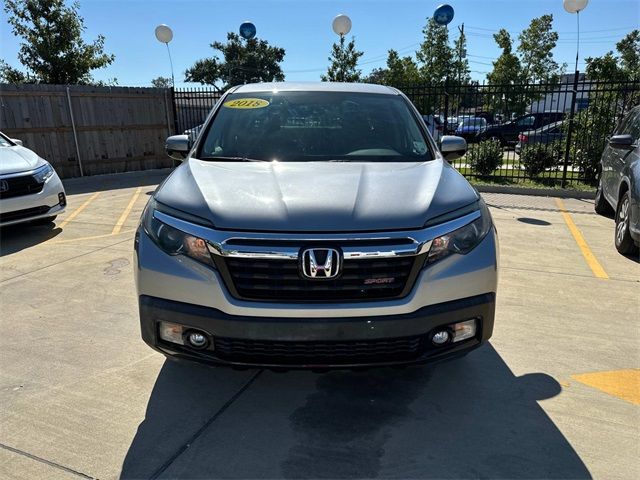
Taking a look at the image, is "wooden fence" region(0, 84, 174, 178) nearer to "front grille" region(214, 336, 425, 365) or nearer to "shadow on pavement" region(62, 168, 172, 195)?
"shadow on pavement" region(62, 168, 172, 195)

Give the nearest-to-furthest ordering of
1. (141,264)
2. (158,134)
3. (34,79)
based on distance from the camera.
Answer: (141,264) → (158,134) → (34,79)

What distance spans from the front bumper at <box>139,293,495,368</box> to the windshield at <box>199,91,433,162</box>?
4.08 ft

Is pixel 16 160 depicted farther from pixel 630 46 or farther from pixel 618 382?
pixel 630 46

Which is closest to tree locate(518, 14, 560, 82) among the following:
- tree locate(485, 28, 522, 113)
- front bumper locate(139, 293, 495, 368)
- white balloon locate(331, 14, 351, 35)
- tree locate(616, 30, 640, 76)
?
tree locate(485, 28, 522, 113)

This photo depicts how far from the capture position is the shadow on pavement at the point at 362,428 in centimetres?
224

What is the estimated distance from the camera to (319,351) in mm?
2254

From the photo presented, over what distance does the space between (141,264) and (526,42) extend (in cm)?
2965

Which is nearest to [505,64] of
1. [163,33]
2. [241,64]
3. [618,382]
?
[163,33]

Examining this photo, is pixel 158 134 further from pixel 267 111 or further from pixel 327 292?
pixel 327 292

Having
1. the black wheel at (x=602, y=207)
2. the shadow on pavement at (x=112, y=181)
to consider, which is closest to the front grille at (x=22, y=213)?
the shadow on pavement at (x=112, y=181)

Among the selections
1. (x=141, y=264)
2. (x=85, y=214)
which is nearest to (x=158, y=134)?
(x=85, y=214)

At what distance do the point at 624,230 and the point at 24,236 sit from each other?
7.73 metres

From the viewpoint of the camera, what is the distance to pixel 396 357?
2307 millimetres

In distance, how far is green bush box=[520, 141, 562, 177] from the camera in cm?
1130
